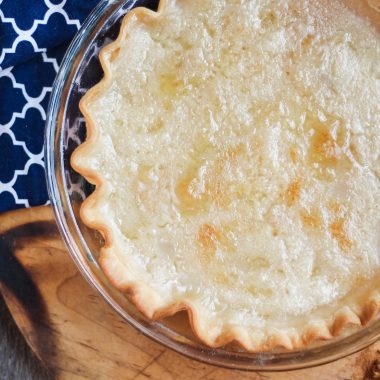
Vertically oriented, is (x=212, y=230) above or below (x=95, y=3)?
below

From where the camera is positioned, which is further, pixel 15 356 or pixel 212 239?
pixel 15 356

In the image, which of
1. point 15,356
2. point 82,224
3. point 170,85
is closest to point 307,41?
point 170,85

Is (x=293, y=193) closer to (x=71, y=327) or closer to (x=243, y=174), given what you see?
(x=243, y=174)

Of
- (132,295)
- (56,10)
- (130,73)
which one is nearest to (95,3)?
(56,10)

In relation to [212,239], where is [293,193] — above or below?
above

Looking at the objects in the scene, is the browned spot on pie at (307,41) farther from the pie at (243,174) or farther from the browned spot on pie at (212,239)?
the browned spot on pie at (212,239)

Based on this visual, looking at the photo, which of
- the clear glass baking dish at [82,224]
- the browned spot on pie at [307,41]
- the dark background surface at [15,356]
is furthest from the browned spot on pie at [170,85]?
the dark background surface at [15,356]

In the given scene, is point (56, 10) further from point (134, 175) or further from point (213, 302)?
point (213, 302)

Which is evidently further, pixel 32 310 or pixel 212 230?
pixel 32 310
